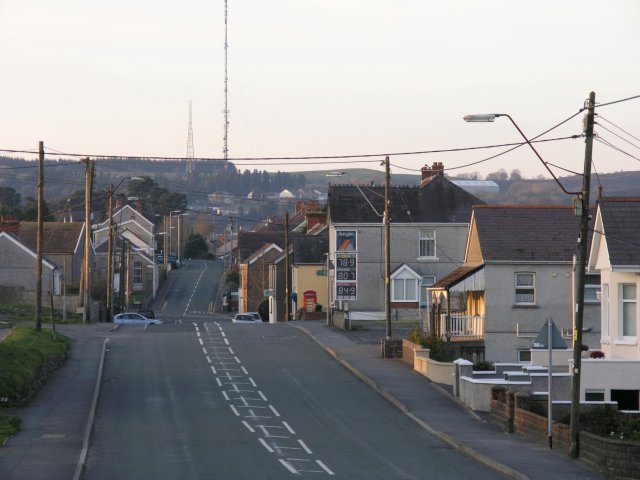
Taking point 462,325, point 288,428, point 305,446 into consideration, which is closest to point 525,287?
point 462,325

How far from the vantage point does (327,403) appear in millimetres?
32906

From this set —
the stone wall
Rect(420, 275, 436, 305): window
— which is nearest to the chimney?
Rect(420, 275, 436, 305): window

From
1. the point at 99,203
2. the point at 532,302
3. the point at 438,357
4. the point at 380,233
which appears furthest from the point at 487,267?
the point at 99,203

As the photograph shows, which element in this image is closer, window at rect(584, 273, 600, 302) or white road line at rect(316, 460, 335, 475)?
white road line at rect(316, 460, 335, 475)

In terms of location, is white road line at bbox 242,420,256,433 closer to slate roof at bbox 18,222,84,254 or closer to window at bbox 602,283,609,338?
window at bbox 602,283,609,338

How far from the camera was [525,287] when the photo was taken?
4419 cm

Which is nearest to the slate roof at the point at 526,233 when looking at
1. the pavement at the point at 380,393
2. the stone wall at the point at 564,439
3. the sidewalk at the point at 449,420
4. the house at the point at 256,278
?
the sidewalk at the point at 449,420

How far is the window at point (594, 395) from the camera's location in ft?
98.4

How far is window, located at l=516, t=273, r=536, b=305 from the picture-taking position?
4416 cm

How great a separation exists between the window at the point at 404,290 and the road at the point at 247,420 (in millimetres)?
15753

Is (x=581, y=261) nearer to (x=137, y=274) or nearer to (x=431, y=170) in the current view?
(x=431, y=170)

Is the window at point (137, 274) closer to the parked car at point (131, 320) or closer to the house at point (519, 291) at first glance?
the parked car at point (131, 320)

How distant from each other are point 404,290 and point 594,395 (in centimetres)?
3527

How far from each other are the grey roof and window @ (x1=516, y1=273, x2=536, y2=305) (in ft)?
38.5
